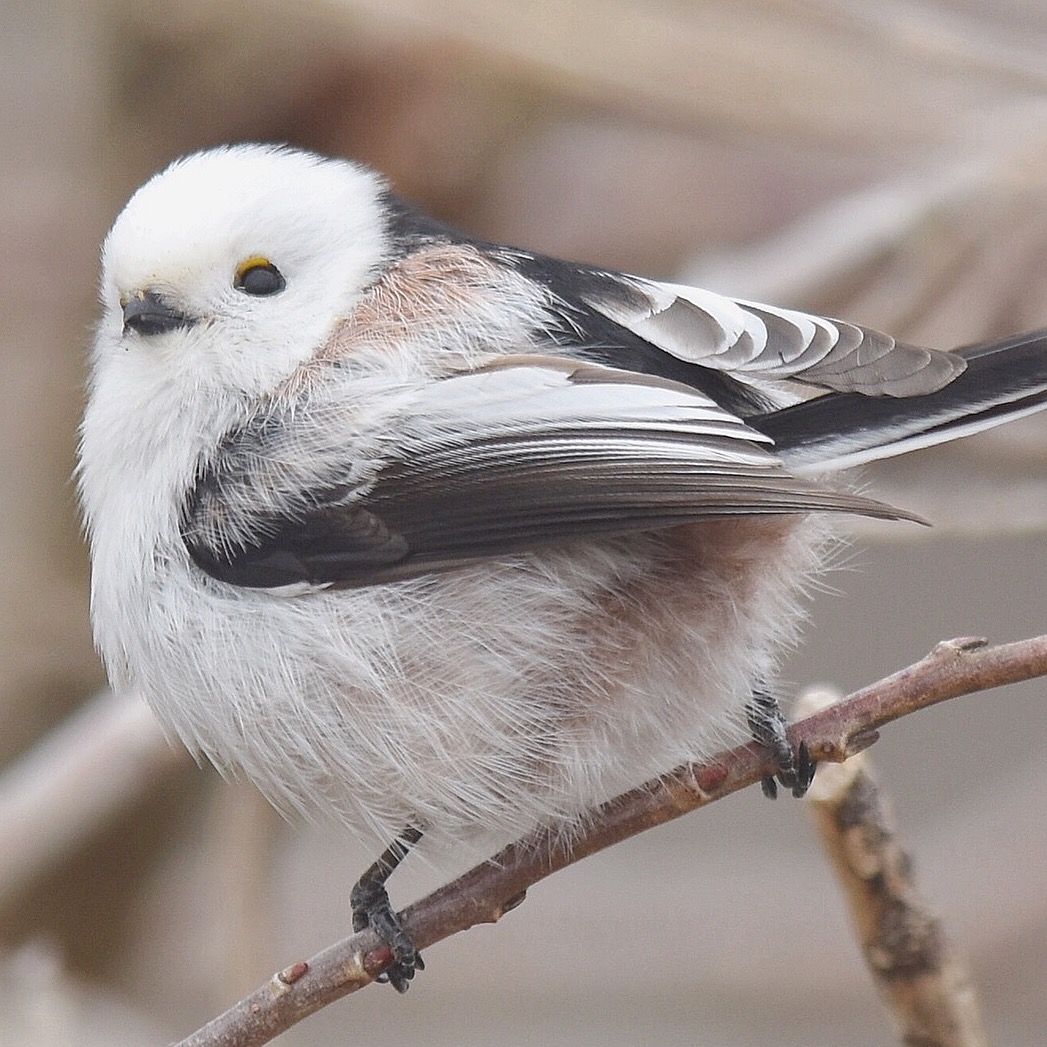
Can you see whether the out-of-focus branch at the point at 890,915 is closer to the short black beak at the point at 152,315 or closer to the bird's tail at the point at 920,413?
the bird's tail at the point at 920,413

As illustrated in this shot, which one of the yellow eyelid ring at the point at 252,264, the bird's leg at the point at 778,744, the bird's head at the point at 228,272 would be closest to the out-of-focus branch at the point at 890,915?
the bird's leg at the point at 778,744

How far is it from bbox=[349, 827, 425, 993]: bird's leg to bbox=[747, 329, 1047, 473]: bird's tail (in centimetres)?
69

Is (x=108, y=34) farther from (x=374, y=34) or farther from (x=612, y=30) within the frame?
(x=612, y=30)

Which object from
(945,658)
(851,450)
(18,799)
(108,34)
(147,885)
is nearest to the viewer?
(945,658)

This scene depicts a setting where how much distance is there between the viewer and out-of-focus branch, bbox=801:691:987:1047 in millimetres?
1819

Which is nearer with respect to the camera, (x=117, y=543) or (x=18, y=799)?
(x=117, y=543)

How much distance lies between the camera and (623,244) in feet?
14.0

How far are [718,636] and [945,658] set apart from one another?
1.14 feet

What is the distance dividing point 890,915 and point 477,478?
2.54ft

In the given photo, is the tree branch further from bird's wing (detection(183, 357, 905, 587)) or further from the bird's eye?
the bird's eye

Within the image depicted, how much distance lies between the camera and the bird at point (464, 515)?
1600 millimetres

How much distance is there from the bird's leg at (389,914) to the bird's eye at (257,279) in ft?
2.36

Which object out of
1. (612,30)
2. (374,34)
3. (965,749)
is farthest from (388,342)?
(965,749)

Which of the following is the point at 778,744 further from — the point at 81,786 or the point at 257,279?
the point at 81,786
